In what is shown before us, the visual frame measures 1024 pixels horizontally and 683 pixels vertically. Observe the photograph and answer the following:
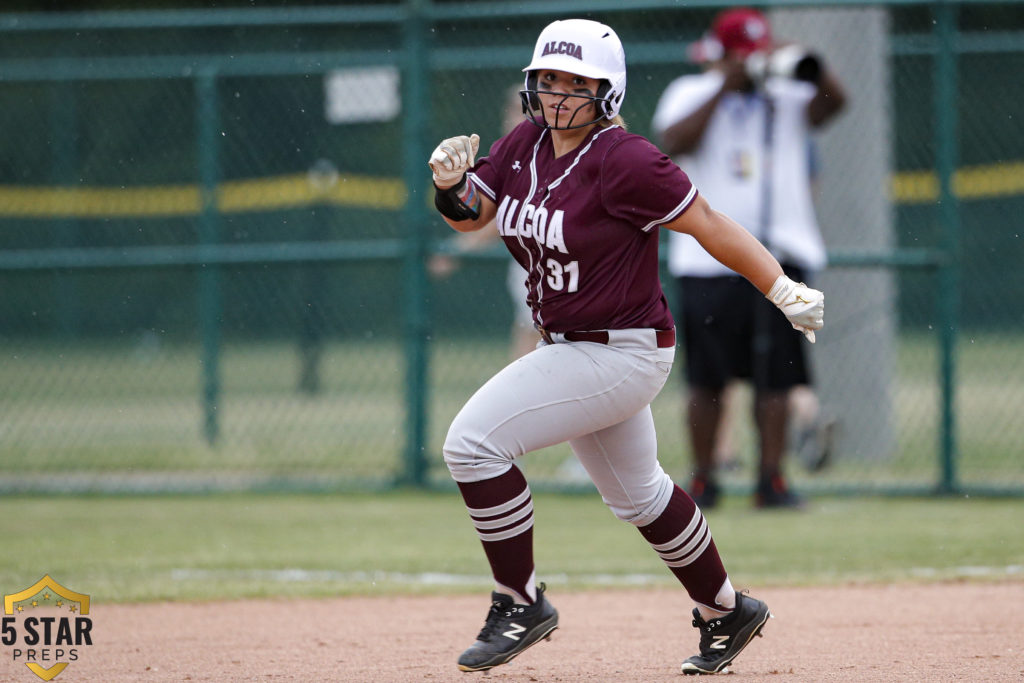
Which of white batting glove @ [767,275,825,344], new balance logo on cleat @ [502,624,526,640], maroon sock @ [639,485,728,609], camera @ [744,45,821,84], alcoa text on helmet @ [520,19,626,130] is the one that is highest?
camera @ [744,45,821,84]

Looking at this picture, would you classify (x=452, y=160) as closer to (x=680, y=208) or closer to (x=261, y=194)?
(x=680, y=208)

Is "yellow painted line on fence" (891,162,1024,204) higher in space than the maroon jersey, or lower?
higher

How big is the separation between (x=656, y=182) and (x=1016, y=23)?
909 centimetres

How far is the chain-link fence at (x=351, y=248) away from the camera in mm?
8000

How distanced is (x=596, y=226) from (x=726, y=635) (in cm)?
128

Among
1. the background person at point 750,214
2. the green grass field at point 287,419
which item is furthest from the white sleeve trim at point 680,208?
the green grass field at point 287,419

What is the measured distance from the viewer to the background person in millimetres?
7230

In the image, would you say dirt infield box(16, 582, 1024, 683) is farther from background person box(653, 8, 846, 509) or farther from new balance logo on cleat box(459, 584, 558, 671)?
background person box(653, 8, 846, 509)

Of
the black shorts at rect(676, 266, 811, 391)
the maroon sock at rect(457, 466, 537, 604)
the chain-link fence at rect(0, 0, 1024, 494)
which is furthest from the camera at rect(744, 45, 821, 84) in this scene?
the maroon sock at rect(457, 466, 537, 604)

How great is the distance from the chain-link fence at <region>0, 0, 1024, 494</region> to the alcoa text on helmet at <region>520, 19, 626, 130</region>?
11.8ft

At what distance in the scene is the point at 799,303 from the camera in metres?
3.86

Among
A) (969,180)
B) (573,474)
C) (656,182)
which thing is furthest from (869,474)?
(656,182)

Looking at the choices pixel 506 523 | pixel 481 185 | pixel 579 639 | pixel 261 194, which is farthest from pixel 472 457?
pixel 261 194

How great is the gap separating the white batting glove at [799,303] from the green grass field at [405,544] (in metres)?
2.10
